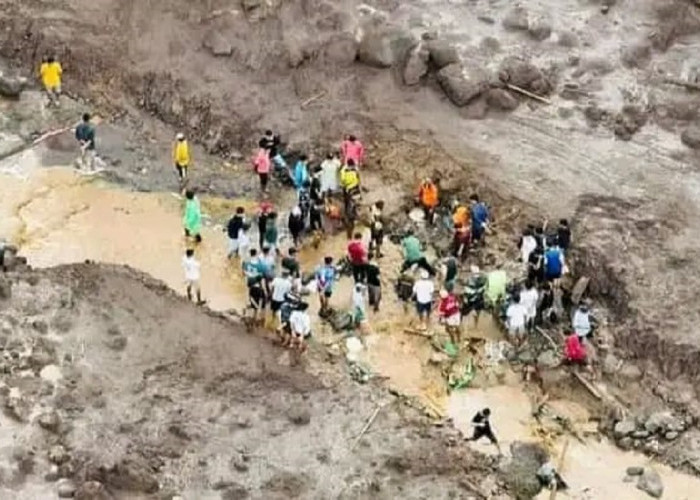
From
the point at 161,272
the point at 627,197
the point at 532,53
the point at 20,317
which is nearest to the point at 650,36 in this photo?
the point at 532,53

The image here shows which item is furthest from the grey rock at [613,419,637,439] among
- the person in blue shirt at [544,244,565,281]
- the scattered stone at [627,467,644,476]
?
the person in blue shirt at [544,244,565,281]

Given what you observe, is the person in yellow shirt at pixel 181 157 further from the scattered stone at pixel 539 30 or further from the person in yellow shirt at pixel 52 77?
the scattered stone at pixel 539 30

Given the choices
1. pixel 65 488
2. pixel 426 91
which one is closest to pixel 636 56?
pixel 426 91

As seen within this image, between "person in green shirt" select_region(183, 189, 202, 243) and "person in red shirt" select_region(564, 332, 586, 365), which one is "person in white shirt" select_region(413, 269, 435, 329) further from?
"person in green shirt" select_region(183, 189, 202, 243)

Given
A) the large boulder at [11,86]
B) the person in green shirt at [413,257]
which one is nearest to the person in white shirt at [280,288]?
the person in green shirt at [413,257]

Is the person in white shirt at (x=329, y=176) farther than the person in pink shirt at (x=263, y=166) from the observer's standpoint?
No

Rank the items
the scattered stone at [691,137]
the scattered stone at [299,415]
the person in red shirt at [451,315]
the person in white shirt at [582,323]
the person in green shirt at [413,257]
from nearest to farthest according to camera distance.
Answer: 1. the scattered stone at [299,415]
2. the person in white shirt at [582,323]
3. the person in red shirt at [451,315]
4. the person in green shirt at [413,257]
5. the scattered stone at [691,137]

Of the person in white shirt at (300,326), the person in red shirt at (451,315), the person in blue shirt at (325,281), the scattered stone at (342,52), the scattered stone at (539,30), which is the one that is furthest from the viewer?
the scattered stone at (539,30)

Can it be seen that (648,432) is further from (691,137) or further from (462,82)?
(462,82)
